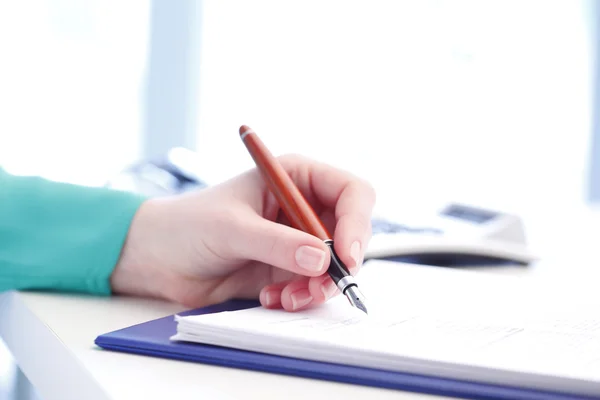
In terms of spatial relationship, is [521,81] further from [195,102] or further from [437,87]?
[195,102]

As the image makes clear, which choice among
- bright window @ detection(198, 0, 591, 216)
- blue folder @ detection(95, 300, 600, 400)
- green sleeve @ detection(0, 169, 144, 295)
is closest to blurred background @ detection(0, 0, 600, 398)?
bright window @ detection(198, 0, 591, 216)

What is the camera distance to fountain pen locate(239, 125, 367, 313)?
452 millimetres

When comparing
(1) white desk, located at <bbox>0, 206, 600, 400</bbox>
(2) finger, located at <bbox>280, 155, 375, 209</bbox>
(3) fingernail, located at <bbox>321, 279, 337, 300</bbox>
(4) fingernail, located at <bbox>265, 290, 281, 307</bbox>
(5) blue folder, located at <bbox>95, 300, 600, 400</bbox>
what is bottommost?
(1) white desk, located at <bbox>0, 206, 600, 400</bbox>

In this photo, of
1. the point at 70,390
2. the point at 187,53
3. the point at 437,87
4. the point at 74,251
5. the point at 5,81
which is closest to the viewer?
the point at 70,390

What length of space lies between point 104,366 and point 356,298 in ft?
0.55

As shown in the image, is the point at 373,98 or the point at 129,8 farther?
the point at 373,98

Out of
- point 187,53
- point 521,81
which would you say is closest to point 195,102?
point 187,53

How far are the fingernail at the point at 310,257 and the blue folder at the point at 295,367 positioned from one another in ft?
0.31

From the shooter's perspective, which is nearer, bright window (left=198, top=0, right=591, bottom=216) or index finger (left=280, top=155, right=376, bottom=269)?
index finger (left=280, top=155, right=376, bottom=269)

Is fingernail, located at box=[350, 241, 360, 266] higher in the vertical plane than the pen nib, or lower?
higher

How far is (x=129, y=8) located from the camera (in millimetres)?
2377

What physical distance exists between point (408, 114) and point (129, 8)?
116 cm

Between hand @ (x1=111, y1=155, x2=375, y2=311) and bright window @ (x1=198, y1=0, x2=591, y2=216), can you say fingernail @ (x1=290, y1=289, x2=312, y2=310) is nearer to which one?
hand @ (x1=111, y1=155, x2=375, y2=311)

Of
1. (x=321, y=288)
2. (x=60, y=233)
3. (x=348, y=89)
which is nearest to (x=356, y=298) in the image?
(x=321, y=288)
